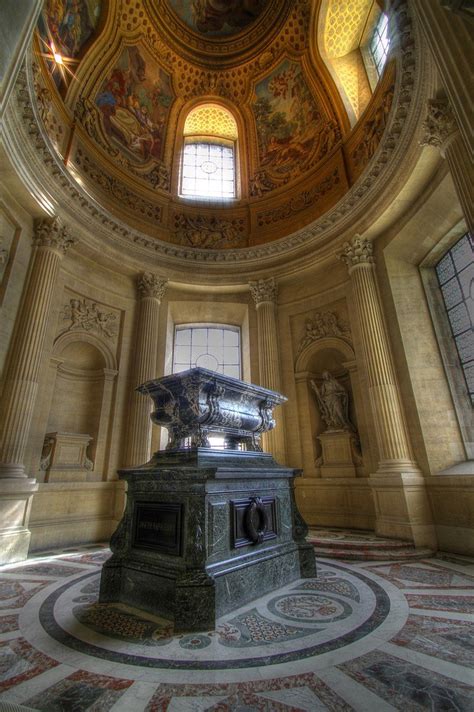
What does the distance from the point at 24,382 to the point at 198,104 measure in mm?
10762

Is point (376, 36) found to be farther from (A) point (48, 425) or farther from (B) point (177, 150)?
(A) point (48, 425)

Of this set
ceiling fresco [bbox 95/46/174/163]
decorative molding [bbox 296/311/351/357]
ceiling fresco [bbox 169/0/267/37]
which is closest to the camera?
decorative molding [bbox 296/311/351/357]

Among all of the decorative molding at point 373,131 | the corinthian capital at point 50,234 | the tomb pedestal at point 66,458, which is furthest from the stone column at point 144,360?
the decorative molding at point 373,131

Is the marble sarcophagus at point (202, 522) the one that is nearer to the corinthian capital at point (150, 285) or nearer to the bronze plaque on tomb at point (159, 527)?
the bronze plaque on tomb at point (159, 527)

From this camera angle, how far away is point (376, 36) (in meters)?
8.35

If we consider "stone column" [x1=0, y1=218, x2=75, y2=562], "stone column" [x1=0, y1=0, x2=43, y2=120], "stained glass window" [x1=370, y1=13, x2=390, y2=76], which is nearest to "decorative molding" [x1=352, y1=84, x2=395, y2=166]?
"stained glass window" [x1=370, y1=13, x2=390, y2=76]

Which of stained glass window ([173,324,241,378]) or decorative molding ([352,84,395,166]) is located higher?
decorative molding ([352,84,395,166])

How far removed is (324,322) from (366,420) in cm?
262

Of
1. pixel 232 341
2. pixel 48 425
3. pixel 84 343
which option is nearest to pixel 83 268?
pixel 84 343

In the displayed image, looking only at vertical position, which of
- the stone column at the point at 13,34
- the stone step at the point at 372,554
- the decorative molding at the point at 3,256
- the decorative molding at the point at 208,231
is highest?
the decorative molding at the point at 208,231

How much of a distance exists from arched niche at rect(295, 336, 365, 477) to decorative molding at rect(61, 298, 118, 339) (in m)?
4.78

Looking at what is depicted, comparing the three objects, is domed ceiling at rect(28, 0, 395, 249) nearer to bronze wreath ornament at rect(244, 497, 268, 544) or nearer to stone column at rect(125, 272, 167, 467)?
stone column at rect(125, 272, 167, 467)

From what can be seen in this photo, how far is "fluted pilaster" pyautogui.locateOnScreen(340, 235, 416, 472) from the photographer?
6.19 metres

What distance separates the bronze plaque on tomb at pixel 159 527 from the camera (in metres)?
2.78
